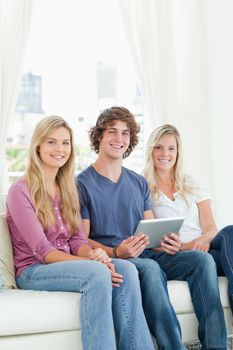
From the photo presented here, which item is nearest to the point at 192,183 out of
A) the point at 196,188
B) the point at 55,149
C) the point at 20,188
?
the point at 196,188

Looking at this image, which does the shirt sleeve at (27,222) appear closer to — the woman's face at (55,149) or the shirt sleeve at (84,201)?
the woman's face at (55,149)

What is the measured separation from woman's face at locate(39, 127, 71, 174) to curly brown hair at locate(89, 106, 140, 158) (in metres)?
0.30

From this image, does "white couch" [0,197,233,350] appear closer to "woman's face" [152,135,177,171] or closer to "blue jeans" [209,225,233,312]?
"blue jeans" [209,225,233,312]

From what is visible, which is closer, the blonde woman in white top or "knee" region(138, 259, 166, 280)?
"knee" region(138, 259, 166, 280)

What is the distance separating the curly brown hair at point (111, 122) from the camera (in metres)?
3.34

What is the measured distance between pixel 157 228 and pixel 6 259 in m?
0.72

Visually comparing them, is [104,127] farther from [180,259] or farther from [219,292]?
[219,292]

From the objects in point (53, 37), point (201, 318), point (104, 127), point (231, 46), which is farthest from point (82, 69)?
point (201, 318)

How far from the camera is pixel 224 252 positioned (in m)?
3.20

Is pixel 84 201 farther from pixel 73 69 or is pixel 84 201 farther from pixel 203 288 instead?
pixel 73 69

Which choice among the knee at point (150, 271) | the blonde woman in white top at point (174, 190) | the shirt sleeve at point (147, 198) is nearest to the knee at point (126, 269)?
the knee at point (150, 271)

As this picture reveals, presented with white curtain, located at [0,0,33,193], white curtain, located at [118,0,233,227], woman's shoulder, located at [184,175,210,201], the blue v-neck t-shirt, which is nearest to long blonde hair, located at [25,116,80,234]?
the blue v-neck t-shirt

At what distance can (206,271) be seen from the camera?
121 inches

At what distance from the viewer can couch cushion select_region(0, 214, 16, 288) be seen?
294cm
